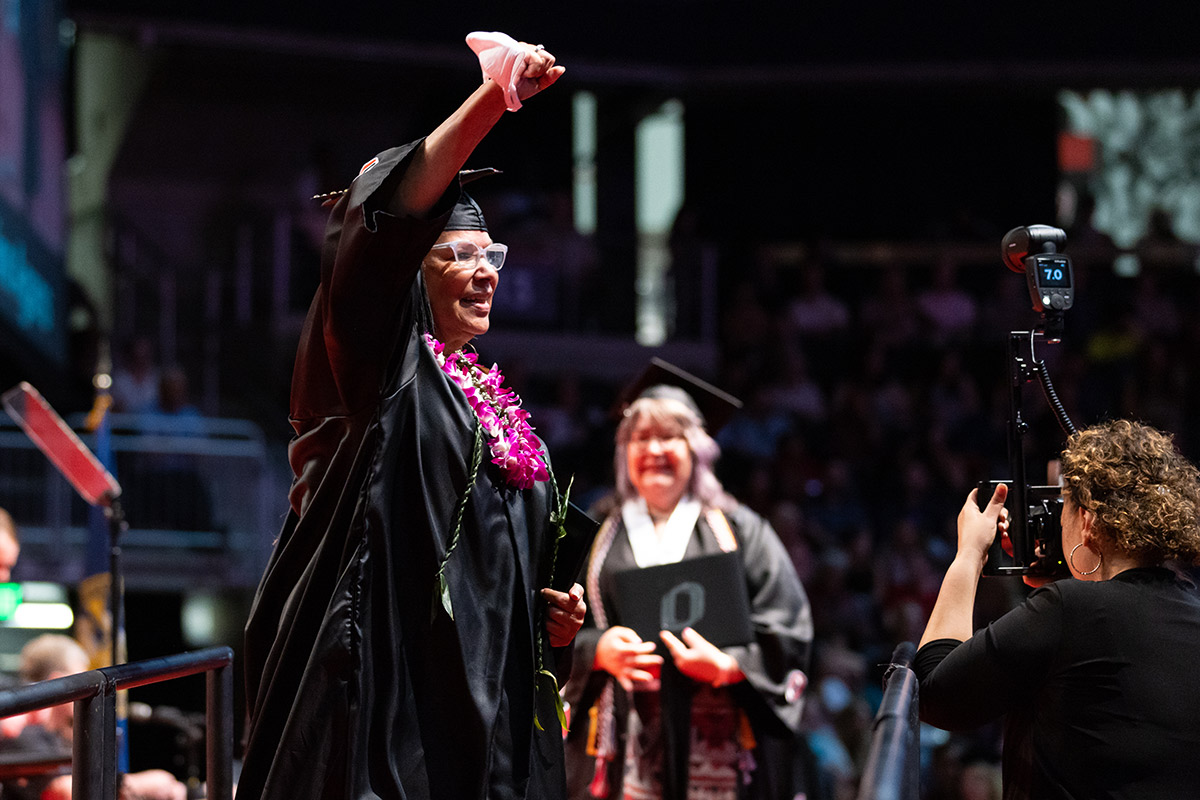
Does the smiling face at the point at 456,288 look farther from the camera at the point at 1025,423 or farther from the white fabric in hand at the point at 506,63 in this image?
the camera at the point at 1025,423

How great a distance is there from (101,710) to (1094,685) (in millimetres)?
1754

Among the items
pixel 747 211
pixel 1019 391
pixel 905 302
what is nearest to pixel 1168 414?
pixel 905 302

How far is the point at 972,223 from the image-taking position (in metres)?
12.4

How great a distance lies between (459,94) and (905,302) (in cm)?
464

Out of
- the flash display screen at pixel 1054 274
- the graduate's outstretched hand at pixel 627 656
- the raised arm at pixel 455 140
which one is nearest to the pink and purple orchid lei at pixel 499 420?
the raised arm at pixel 455 140

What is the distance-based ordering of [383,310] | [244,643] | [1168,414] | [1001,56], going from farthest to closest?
[1001,56]
[1168,414]
[244,643]
[383,310]

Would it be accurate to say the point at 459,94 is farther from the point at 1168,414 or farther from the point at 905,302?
the point at 1168,414

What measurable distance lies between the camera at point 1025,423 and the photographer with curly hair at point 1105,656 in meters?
0.15

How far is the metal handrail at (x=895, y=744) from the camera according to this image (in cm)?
166

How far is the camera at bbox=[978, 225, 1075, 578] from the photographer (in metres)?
2.68

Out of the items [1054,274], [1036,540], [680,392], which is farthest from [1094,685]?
[680,392]

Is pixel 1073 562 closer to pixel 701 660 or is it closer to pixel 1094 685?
pixel 1094 685

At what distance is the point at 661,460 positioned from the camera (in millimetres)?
4461

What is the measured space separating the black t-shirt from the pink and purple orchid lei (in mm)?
826
